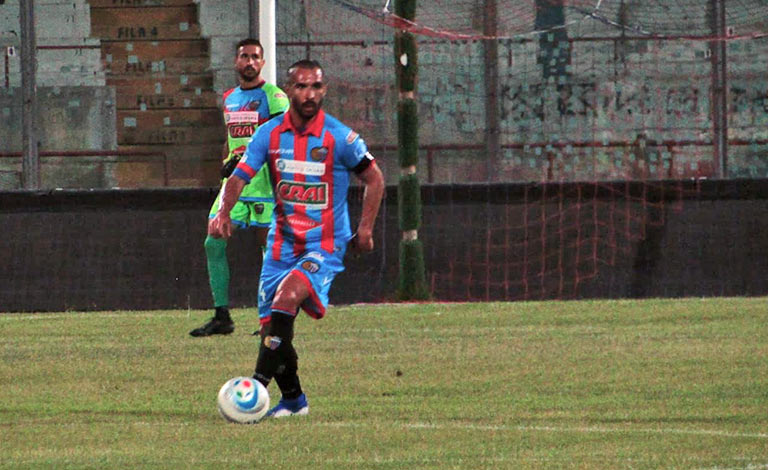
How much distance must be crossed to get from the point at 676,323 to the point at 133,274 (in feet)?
18.2

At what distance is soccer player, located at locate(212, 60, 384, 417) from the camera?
27.6ft

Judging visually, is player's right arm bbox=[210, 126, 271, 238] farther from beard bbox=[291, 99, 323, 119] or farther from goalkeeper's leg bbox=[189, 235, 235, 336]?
goalkeeper's leg bbox=[189, 235, 235, 336]

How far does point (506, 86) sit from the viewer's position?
17766 millimetres

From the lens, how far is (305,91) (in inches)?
333

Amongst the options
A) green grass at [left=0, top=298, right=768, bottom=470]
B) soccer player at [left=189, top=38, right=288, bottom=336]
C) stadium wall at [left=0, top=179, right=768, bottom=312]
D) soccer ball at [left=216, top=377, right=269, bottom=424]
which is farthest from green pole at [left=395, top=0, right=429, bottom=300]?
soccer ball at [left=216, top=377, right=269, bottom=424]

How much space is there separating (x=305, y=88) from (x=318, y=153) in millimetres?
305

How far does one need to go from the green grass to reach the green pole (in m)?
2.06

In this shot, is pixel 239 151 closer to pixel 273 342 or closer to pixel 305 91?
pixel 305 91

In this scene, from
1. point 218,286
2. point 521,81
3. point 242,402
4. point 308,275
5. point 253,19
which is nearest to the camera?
point 242,402

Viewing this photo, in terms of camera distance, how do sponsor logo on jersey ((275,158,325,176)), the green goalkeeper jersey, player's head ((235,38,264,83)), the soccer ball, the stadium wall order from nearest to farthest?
the soccer ball → sponsor logo on jersey ((275,158,325,176)) → player's head ((235,38,264,83)) → the green goalkeeper jersey → the stadium wall

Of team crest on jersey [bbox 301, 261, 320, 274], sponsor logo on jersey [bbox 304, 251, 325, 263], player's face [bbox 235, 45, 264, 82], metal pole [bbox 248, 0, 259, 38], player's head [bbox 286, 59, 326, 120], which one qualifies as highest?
metal pole [bbox 248, 0, 259, 38]

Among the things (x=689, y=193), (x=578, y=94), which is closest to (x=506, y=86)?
(x=578, y=94)

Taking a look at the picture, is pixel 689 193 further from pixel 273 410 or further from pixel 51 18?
pixel 273 410

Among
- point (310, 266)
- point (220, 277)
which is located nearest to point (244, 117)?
Answer: point (220, 277)
